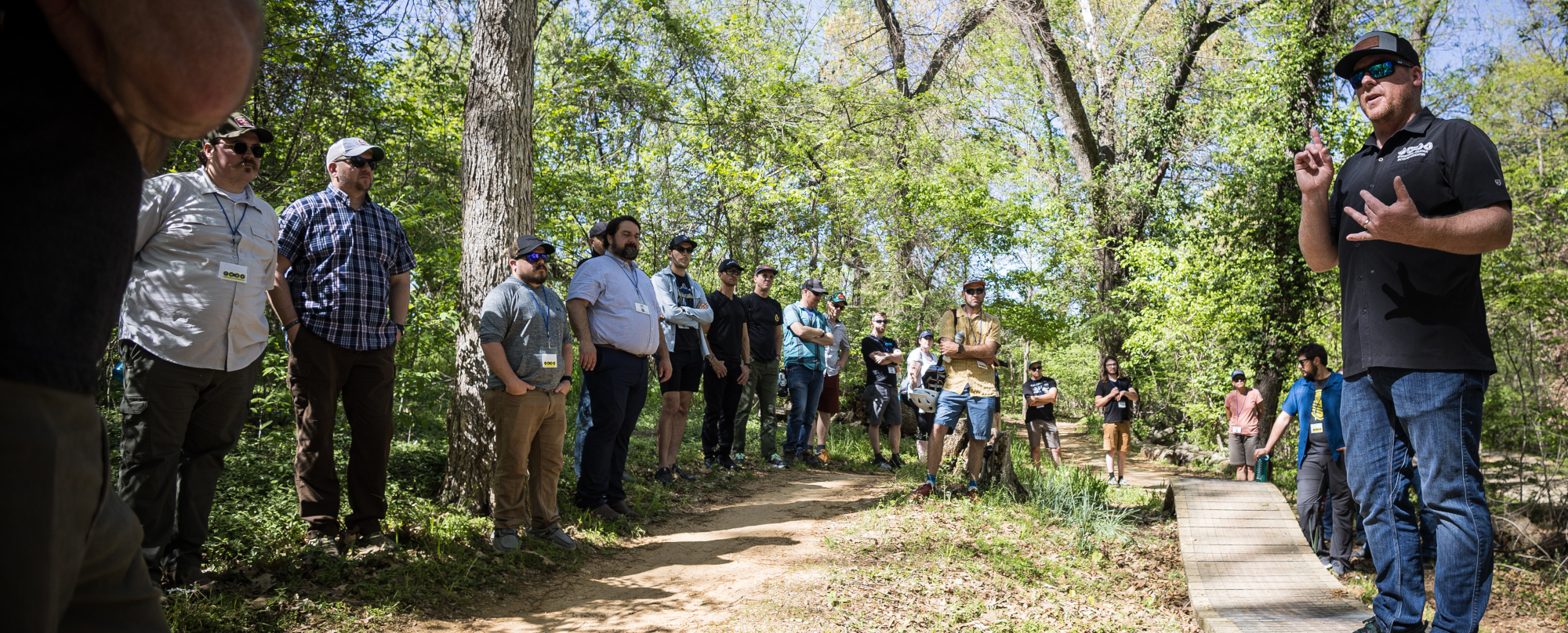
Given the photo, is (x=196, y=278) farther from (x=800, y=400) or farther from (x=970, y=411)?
(x=800, y=400)

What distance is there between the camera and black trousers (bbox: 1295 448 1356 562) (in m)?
7.07

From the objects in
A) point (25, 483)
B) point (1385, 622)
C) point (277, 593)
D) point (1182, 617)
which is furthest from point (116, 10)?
point (1182, 617)

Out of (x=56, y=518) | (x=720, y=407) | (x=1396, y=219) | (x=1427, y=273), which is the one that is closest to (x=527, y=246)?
(x=720, y=407)

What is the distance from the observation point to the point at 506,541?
4.89 meters

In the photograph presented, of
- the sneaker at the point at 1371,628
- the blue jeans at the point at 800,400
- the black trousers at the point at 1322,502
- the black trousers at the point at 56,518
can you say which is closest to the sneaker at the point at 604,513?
the blue jeans at the point at 800,400

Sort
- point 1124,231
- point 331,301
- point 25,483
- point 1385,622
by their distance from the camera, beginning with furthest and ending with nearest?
point 1124,231, point 331,301, point 1385,622, point 25,483

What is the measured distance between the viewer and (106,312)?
45.2 inches

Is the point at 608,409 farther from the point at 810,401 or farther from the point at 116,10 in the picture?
the point at 116,10

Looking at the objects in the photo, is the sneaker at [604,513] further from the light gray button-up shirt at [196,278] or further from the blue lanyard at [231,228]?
the blue lanyard at [231,228]

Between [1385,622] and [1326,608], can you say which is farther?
[1326,608]

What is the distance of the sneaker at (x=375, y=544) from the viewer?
14.5ft

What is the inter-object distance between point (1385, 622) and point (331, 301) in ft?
15.8

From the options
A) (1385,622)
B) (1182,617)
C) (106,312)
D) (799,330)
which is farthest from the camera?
(799,330)

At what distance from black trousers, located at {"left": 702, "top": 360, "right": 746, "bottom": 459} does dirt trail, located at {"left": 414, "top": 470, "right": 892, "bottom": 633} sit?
1362 millimetres
